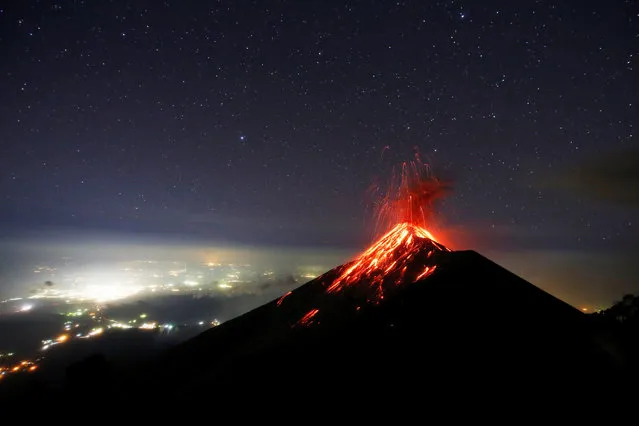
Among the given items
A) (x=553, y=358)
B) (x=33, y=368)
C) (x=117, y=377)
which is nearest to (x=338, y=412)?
(x=553, y=358)

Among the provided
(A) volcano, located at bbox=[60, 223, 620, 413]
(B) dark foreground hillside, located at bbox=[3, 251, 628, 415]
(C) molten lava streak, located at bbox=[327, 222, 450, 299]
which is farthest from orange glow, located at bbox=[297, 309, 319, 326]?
(C) molten lava streak, located at bbox=[327, 222, 450, 299]

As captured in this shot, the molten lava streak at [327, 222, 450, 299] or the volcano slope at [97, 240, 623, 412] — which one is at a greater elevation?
the molten lava streak at [327, 222, 450, 299]

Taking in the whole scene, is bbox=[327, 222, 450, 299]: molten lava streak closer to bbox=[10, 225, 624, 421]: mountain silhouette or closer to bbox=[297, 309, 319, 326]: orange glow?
bbox=[10, 225, 624, 421]: mountain silhouette

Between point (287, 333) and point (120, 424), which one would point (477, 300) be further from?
point (120, 424)

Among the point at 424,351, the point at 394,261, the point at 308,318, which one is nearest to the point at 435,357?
the point at 424,351

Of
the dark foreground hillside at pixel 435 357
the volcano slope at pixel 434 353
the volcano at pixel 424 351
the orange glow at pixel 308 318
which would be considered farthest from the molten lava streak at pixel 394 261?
the orange glow at pixel 308 318
